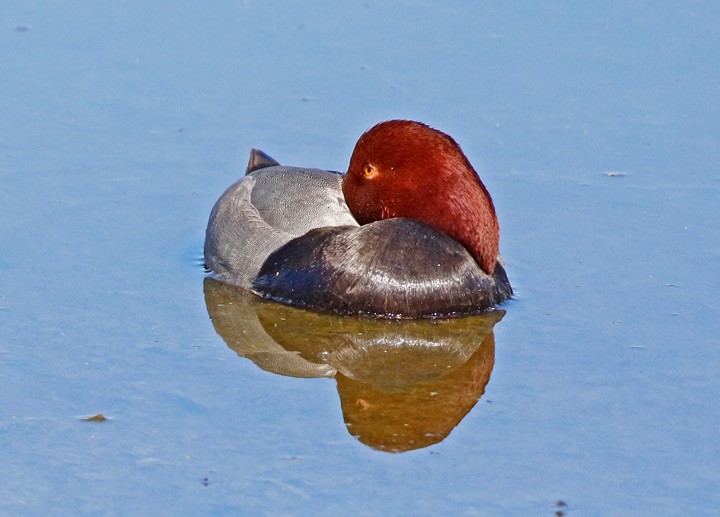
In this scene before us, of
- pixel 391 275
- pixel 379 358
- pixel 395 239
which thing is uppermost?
pixel 395 239

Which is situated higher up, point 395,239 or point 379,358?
point 395,239

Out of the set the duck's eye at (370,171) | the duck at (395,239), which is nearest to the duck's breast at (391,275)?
the duck at (395,239)

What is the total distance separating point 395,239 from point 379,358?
30.4 inches

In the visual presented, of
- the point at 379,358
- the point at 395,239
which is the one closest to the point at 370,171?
the point at 395,239

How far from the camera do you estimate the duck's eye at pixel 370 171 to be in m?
7.58

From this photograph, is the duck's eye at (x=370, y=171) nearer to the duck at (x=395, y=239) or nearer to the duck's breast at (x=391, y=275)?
the duck at (x=395, y=239)

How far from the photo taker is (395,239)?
7445 millimetres

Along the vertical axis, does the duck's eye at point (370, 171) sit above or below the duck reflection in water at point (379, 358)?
above

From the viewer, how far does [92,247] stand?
843cm

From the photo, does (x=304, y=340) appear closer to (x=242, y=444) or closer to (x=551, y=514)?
(x=242, y=444)

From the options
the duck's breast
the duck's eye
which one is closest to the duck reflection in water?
the duck's breast

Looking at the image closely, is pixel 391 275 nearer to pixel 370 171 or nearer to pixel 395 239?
pixel 395 239

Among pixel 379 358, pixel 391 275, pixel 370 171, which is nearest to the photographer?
pixel 379 358

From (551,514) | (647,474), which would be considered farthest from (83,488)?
(647,474)
